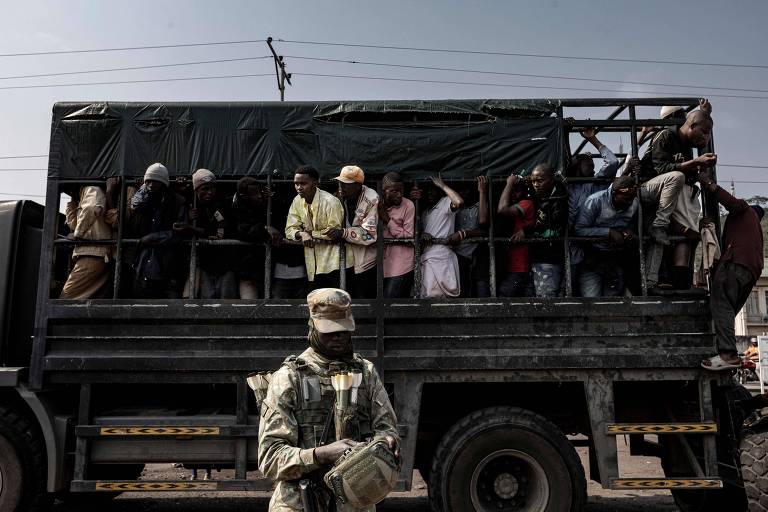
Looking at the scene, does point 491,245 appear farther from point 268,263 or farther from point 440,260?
point 268,263

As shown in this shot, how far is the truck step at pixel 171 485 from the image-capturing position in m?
4.49

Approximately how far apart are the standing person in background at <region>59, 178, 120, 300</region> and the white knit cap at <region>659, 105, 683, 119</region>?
4.40m

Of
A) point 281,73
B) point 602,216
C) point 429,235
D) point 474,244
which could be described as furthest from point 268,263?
point 281,73

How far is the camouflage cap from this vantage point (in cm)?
271

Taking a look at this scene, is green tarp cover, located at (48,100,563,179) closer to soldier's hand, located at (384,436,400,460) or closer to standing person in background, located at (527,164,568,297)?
standing person in background, located at (527,164,568,297)

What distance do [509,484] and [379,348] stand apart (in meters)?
1.41

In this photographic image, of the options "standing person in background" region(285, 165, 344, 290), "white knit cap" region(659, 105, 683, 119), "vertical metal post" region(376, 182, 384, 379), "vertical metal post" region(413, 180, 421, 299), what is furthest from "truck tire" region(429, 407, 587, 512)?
"white knit cap" region(659, 105, 683, 119)

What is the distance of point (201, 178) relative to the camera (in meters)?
4.86

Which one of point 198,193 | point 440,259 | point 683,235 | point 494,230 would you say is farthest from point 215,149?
point 683,235

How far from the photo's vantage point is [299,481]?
2.54 metres

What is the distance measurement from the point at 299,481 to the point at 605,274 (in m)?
3.30

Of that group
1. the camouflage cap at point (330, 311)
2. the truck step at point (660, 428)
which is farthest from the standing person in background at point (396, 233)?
the camouflage cap at point (330, 311)

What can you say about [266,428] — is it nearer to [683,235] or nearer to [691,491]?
[683,235]

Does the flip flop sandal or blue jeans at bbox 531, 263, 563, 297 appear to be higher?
blue jeans at bbox 531, 263, 563, 297
